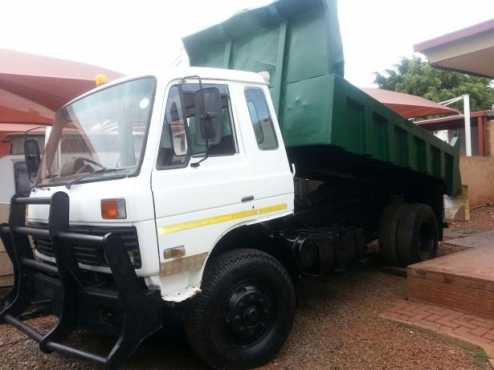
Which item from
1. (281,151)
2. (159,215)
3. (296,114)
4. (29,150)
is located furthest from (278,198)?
(29,150)

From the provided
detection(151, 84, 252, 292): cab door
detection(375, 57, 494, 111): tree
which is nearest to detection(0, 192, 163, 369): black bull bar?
detection(151, 84, 252, 292): cab door

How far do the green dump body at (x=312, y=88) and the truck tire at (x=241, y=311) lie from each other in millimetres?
1357

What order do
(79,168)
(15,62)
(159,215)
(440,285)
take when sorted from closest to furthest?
(159,215) → (79,168) → (440,285) → (15,62)

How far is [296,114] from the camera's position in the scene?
458 cm

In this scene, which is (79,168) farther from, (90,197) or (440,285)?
(440,285)

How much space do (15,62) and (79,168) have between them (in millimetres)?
3135

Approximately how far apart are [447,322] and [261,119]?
2.51 meters

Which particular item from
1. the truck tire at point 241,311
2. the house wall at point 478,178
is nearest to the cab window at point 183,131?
the truck tire at point 241,311

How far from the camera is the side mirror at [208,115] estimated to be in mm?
3287

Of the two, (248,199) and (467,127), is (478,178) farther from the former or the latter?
(248,199)

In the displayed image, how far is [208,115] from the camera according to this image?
3291 mm

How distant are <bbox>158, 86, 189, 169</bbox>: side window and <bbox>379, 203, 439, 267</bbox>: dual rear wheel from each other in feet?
12.2

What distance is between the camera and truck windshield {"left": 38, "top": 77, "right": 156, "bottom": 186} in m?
3.34

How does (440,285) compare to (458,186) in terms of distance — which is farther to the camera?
(458,186)
